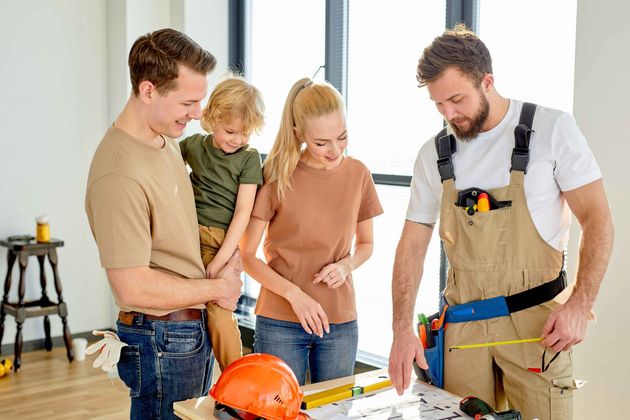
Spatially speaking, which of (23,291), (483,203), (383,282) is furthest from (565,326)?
(23,291)

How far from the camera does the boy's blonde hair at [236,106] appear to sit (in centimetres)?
248

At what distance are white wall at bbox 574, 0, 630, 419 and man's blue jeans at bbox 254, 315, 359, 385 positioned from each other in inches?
36.2

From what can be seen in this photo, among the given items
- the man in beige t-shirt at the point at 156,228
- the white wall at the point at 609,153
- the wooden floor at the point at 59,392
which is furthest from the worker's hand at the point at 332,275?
the wooden floor at the point at 59,392

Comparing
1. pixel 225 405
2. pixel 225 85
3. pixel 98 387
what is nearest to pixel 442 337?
pixel 225 405

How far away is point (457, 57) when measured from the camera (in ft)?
7.28

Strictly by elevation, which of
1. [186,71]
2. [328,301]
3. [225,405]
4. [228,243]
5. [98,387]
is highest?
[186,71]

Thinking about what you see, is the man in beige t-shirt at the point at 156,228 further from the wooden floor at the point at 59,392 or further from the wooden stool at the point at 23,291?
the wooden stool at the point at 23,291

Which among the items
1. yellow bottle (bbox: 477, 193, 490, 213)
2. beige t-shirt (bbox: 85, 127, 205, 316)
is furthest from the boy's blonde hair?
yellow bottle (bbox: 477, 193, 490, 213)

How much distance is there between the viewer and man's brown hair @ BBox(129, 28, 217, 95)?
2.06m

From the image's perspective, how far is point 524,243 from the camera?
2145mm

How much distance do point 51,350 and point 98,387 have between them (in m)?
0.91

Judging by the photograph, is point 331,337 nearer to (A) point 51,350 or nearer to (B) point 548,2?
(B) point 548,2

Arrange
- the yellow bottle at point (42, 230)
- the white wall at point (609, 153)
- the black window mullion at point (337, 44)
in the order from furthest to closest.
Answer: the yellow bottle at point (42, 230) → the black window mullion at point (337, 44) → the white wall at point (609, 153)

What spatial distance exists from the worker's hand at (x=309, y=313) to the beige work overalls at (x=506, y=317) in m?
0.45
